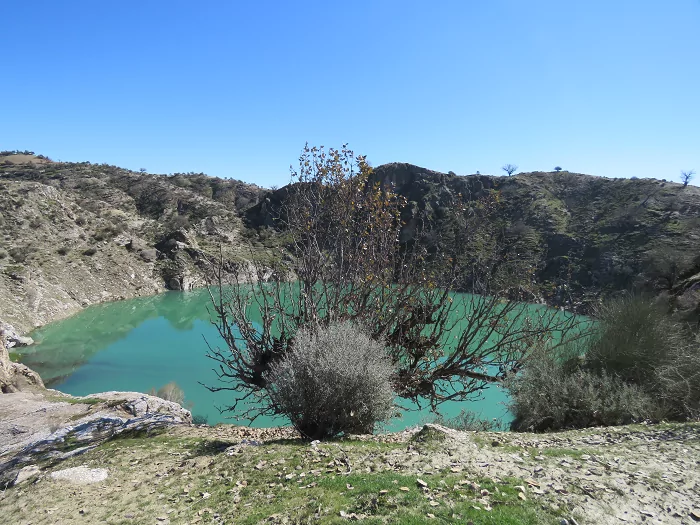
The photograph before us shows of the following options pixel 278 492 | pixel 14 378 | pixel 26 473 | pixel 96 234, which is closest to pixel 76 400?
pixel 14 378

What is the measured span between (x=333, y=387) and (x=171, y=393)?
11.9 m

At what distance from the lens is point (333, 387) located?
664cm

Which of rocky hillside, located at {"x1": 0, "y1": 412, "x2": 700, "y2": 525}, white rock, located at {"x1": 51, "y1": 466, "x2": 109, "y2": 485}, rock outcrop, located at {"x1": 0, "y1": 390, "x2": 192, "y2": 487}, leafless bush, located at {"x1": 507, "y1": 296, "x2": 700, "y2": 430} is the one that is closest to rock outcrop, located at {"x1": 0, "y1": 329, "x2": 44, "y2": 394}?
rock outcrop, located at {"x1": 0, "y1": 390, "x2": 192, "y2": 487}

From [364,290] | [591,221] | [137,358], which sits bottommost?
[137,358]

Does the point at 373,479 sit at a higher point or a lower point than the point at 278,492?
higher

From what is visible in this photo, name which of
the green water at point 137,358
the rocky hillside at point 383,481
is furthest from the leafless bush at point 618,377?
the green water at point 137,358

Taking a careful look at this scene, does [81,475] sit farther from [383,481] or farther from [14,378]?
[14,378]

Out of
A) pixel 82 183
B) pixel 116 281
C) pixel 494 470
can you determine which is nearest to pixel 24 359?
pixel 116 281

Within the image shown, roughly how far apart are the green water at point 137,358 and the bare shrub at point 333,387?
432cm

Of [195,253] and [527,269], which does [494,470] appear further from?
[195,253]

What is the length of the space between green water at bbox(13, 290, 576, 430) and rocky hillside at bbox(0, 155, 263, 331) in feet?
8.93

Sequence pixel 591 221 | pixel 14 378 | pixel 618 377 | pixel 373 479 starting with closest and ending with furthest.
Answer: pixel 373 479 → pixel 618 377 → pixel 14 378 → pixel 591 221

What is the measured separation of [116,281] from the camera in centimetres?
3953

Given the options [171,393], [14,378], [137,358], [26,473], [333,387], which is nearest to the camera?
[26,473]
